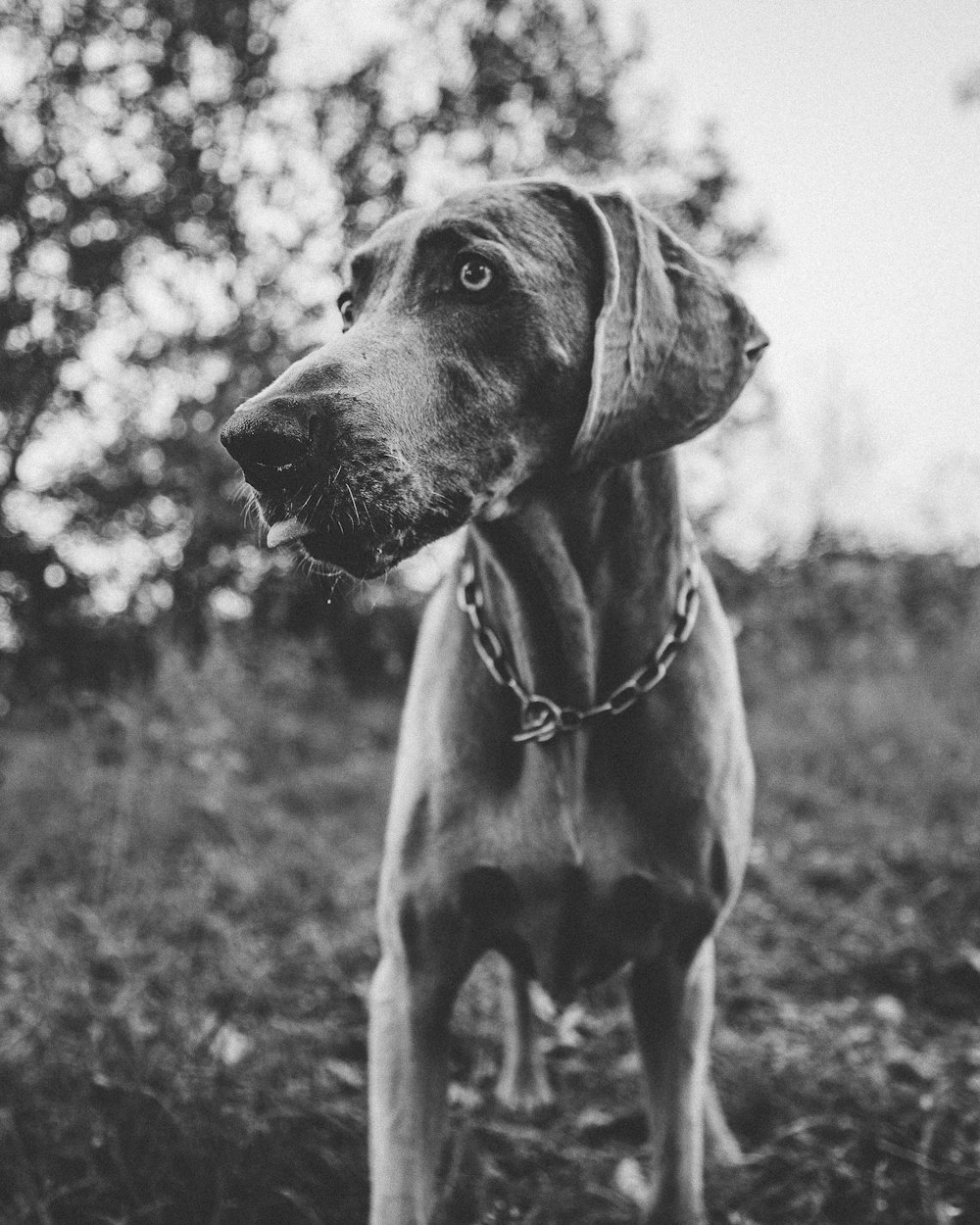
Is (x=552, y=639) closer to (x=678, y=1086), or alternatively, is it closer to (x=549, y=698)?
(x=549, y=698)

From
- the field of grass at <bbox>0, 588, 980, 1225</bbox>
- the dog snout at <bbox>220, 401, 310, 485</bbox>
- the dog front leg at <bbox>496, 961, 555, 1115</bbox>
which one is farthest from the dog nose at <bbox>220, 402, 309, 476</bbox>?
the dog front leg at <bbox>496, 961, 555, 1115</bbox>

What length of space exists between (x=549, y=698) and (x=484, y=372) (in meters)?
0.62

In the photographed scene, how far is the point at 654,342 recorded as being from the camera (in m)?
1.64

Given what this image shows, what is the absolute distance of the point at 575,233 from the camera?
1.76 meters

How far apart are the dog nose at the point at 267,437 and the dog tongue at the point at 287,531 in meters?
0.09

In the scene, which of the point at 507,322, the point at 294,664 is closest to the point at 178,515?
the point at 294,664

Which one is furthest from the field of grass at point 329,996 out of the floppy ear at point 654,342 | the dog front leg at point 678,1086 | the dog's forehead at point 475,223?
the dog's forehead at point 475,223

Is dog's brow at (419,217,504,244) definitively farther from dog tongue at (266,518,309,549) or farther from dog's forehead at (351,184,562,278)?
dog tongue at (266,518,309,549)

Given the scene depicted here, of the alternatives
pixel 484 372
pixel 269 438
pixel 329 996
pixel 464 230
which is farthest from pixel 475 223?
pixel 329 996

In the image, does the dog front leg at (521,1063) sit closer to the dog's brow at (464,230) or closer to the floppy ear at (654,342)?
the floppy ear at (654,342)

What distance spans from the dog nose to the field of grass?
148 cm

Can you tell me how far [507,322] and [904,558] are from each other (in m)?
9.44

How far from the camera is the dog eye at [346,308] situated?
1.94 m

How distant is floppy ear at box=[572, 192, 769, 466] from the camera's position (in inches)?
62.7
